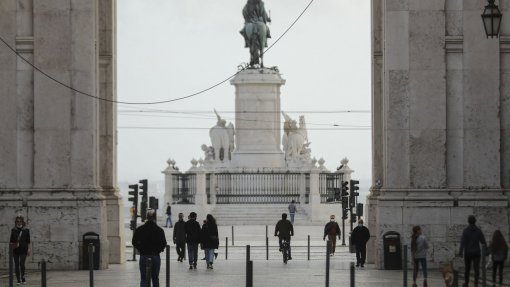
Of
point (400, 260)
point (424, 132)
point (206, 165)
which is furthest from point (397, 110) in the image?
point (206, 165)

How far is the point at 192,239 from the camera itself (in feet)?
139

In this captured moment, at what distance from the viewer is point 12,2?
1587 inches

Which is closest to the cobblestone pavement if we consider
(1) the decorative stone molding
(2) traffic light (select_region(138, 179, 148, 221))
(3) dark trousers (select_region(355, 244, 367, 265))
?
(3) dark trousers (select_region(355, 244, 367, 265))

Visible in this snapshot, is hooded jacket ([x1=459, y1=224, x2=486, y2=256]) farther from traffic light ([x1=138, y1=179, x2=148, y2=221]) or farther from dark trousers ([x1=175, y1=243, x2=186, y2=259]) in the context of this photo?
traffic light ([x1=138, y1=179, x2=148, y2=221])

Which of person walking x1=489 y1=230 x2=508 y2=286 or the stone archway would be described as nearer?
person walking x1=489 y1=230 x2=508 y2=286

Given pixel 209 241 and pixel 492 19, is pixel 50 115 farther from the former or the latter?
pixel 492 19

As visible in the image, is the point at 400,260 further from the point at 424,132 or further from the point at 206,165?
the point at 206,165

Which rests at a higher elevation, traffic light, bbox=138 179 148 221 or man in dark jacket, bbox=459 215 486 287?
traffic light, bbox=138 179 148 221

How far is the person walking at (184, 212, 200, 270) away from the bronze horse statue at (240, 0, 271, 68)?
144 ft

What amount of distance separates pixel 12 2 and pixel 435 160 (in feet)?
37.1

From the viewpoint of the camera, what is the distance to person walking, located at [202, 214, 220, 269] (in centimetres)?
4131

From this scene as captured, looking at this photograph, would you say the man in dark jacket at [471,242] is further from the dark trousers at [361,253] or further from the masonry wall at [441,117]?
the dark trousers at [361,253]

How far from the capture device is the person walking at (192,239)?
41656 millimetres

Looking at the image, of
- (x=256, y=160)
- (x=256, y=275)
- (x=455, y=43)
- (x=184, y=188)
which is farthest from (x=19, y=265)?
(x=256, y=160)
